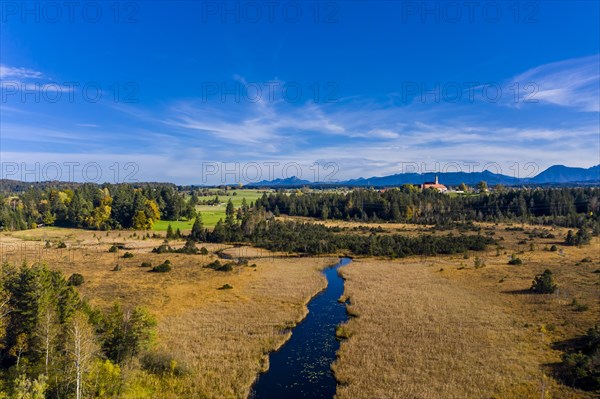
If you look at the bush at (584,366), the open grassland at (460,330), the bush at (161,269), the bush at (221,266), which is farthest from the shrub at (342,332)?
the bush at (161,269)

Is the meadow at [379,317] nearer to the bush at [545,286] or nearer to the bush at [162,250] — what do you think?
the bush at [545,286]

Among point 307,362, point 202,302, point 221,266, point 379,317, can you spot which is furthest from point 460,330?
point 221,266

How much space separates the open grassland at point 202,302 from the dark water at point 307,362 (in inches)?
41.3

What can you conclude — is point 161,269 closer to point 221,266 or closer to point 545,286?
point 221,266

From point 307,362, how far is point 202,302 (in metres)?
22.0

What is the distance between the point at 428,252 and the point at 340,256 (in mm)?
22566

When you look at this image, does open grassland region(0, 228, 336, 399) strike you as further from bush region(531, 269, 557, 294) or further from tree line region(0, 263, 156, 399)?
bush region(531, 269, 557, 294)

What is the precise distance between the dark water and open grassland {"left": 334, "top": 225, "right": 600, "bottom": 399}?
4.94 feet

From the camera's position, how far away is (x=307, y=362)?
3438 cm

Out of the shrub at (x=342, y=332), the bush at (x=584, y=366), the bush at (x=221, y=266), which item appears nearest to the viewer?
the bush at (x=584, y=366)

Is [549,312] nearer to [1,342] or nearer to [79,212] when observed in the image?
[1,342]

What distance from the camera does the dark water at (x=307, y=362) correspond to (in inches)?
1160

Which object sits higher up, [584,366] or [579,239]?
[579,239]

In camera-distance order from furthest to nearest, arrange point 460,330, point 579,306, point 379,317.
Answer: point 579,306
point 379,317
point 460,330
